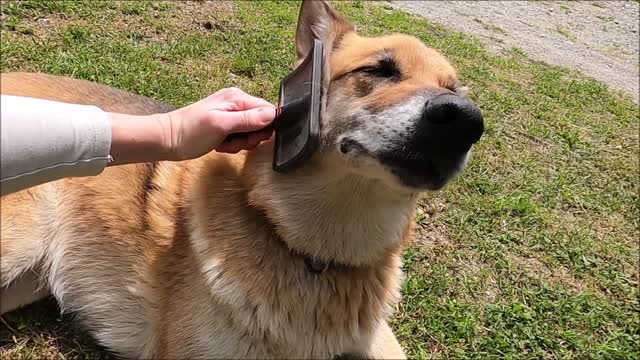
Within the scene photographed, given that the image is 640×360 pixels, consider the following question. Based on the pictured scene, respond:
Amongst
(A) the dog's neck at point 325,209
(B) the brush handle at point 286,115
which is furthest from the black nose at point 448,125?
(B) the brush handle at point 286,115

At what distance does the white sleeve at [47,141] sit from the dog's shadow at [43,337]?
60.9 inches

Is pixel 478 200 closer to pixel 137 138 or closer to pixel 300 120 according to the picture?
pixel 300 120

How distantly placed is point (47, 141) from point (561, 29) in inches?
730

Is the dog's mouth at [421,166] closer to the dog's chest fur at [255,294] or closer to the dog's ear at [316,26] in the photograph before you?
the dog's chest fur at [255,294]

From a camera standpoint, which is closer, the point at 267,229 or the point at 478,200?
the point at 267,229

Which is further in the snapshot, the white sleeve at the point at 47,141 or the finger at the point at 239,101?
the finger at the point at 239,101

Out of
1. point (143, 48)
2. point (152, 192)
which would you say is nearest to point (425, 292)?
point (152, 192)

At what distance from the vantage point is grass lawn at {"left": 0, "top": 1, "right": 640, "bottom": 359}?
3818mm

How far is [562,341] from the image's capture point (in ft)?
12.7

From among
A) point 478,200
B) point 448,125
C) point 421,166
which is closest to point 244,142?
point 421,166

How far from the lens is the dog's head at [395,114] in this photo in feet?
7.90

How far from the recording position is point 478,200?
16.7ft

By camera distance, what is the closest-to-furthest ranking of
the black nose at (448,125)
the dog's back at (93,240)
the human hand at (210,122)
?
the black nose at (448,125) → the human hand at (210,122) → the dog's back at (93,240)

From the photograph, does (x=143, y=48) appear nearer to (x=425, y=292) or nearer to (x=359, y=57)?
(x=359, y=57)
